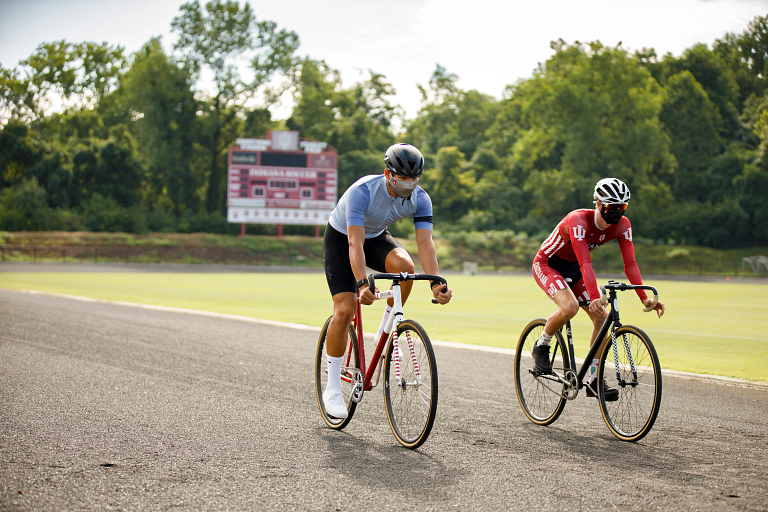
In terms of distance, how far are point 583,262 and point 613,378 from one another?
907 millimetres

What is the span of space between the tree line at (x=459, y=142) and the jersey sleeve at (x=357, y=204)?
54856mm

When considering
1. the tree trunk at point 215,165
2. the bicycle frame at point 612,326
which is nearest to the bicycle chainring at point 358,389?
the bicycle frame at point 612,326

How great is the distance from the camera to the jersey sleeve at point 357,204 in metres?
4.82

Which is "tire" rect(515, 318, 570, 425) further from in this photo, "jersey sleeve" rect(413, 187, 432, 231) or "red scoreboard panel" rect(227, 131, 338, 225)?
"red scoreboard panel" rect(227, 131, 338, 225)

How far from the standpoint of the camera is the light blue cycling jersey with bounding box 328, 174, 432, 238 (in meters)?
4.86

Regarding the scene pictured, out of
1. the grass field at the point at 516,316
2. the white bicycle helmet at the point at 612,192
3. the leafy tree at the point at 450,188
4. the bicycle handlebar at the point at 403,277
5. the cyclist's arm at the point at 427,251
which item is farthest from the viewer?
the leafy tree at the point at 450,188

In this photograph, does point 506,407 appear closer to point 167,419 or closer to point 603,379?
point 603,379

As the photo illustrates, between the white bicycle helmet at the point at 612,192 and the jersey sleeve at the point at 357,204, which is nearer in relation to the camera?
the jersey sleeve at the point at 357,204

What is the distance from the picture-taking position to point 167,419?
18.0 ft

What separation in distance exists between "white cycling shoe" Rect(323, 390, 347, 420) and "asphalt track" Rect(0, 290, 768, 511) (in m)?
0.19

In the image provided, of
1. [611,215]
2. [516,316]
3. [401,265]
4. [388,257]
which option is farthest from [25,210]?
[611,215]

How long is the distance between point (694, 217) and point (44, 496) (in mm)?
66989

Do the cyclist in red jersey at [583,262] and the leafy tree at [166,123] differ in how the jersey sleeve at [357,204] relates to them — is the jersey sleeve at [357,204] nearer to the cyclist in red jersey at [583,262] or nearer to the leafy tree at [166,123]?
the cyclist in red jersey at [583,262]

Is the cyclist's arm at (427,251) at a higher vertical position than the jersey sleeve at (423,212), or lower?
lower
